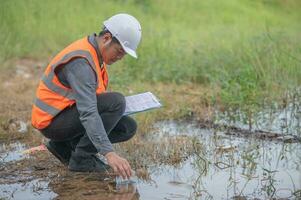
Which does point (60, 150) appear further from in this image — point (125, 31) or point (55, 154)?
point (125, 31)

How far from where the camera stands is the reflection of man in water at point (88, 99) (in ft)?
13.2

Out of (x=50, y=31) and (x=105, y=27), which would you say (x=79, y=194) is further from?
(x=50, y=31)

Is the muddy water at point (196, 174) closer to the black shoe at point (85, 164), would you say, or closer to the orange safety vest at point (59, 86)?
the black shoe at point (85, 164)

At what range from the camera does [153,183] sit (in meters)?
4.62

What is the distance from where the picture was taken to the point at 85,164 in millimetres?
4723

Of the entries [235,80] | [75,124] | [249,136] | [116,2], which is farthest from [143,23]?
[75,124]

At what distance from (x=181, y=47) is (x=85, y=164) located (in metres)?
4.90

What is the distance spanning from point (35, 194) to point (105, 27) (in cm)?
128

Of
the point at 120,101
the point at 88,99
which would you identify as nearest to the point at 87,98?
the point at 88,99

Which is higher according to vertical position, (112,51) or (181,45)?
(181,45)

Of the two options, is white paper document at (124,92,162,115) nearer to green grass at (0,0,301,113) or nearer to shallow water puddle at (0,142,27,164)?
shallow water puddle at (0,142,27,164)

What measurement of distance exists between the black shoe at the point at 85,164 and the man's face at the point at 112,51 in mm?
820

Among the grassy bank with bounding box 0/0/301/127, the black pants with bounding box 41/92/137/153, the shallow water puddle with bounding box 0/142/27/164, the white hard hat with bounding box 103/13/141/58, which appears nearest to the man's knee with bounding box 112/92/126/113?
the black pants with bounding box 41/92/137/153

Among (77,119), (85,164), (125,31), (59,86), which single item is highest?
(125,31)
